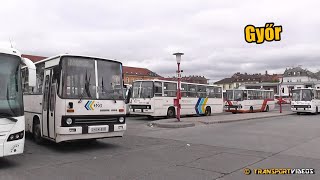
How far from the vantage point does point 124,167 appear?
774 centimetres

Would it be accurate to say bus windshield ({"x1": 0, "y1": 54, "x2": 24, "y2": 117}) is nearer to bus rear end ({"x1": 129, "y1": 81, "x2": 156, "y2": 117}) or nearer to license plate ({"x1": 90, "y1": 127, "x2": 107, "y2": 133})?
license plate ({"x1": 90, "y1": 127, "x2": 107, "y2": 133})

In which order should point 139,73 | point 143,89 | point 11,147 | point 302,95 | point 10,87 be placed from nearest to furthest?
point 11,147, point 10,87, point 143,89, point 302,95, point 139,73

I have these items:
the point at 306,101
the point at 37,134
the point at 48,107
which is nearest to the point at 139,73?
the point at 306,101

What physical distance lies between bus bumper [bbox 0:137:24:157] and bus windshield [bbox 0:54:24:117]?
2.12 feet

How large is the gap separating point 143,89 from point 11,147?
1597 cm

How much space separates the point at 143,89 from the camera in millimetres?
23219

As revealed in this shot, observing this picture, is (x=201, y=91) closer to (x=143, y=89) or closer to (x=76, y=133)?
(x=143, y=89)

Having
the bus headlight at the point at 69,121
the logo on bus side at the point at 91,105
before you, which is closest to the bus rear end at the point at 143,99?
the logo on bus side at the point at 91,105

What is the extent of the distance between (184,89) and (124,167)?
1822 centimetres

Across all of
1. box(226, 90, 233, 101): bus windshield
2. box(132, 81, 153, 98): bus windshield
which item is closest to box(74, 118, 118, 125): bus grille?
box(132, 81, 153, 98): bus windshield

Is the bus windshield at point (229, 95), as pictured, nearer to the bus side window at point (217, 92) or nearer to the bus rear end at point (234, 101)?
the bus rear end at point (234, 101)

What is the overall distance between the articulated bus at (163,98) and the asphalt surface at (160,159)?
10.1 metres

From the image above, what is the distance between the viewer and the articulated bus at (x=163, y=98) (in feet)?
74.8

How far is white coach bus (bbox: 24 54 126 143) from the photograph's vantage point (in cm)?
955
